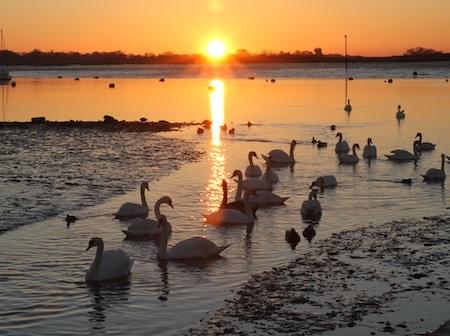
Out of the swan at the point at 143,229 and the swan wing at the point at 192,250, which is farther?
the swan at the point at 143,229

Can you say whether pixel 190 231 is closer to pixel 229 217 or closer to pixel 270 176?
pixel 229 217

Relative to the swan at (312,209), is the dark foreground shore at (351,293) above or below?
below

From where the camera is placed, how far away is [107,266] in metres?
10.5

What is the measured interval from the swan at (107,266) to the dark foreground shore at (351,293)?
1678 millimetres

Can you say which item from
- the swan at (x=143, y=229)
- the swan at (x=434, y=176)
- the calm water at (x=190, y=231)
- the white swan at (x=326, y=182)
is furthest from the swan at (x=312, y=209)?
the swan at (x=434, y=176)

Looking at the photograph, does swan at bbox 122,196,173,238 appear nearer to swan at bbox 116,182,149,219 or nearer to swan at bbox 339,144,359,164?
swan at bbox 116,182,149,219

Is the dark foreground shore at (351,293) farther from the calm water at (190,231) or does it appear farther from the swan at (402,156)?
the swan at (402,156)

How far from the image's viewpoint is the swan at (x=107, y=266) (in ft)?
34.5

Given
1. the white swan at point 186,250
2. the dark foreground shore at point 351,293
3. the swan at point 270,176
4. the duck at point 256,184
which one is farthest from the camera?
the swan at point 270,176

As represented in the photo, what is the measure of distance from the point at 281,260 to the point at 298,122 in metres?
23.8

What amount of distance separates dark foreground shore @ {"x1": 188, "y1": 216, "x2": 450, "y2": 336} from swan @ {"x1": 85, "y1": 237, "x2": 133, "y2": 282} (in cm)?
168

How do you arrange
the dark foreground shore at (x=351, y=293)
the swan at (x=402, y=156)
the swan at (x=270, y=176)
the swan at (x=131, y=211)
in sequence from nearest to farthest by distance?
the dark foreground shore at (x=351, y=293), the swan at (x=131, y=211), the swan at (x=270, y=176), the swan at (x=402, y=156)

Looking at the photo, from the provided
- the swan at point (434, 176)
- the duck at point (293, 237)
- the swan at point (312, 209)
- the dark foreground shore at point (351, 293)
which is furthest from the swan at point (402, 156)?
the duck at point (293, 237)

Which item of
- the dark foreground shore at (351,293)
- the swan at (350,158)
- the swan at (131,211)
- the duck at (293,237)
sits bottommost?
the dark foreground shore at (351,293)
